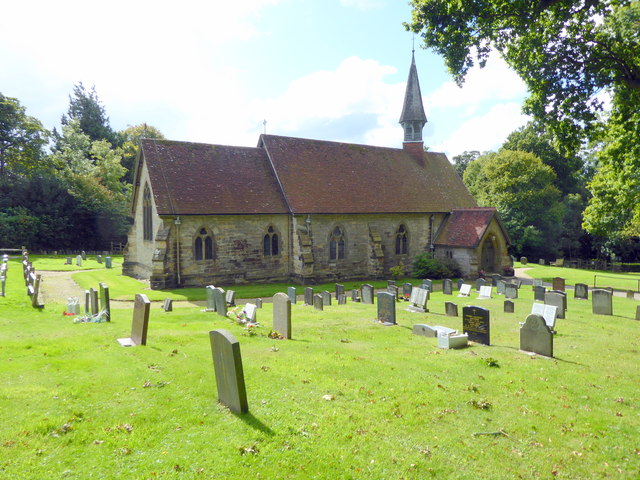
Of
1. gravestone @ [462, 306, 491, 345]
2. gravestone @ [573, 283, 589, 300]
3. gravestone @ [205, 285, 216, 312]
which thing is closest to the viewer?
gravestone @ [462, 306, 491, 345]

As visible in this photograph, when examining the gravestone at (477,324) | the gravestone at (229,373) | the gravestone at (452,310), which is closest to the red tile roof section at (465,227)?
the gravestone at (452,310)

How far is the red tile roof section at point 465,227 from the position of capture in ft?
99.0

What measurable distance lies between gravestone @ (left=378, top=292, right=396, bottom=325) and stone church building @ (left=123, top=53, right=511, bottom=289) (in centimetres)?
1180

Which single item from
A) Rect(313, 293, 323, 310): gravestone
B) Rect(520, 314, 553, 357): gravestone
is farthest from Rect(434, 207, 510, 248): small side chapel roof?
Rect(520, 314, 553, 357): gravestone

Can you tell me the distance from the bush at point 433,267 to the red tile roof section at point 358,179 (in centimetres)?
386

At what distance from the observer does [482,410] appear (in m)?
7.18

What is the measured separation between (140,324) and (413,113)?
30.7 m

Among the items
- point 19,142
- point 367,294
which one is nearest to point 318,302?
point 367,294

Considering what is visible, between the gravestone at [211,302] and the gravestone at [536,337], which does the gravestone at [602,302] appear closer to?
the gravestone at [536,337]

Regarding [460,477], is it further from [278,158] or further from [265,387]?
[278,158]

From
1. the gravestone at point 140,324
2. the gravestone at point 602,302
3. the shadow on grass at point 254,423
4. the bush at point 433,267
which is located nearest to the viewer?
the shadow on grass at point 254,423

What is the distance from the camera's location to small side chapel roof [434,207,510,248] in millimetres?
30156

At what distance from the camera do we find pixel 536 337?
10.7 meters

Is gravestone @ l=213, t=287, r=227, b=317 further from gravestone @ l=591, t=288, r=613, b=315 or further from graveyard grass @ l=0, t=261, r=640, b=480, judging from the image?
gravestone @ l=591, t=288, r=613, b=315
